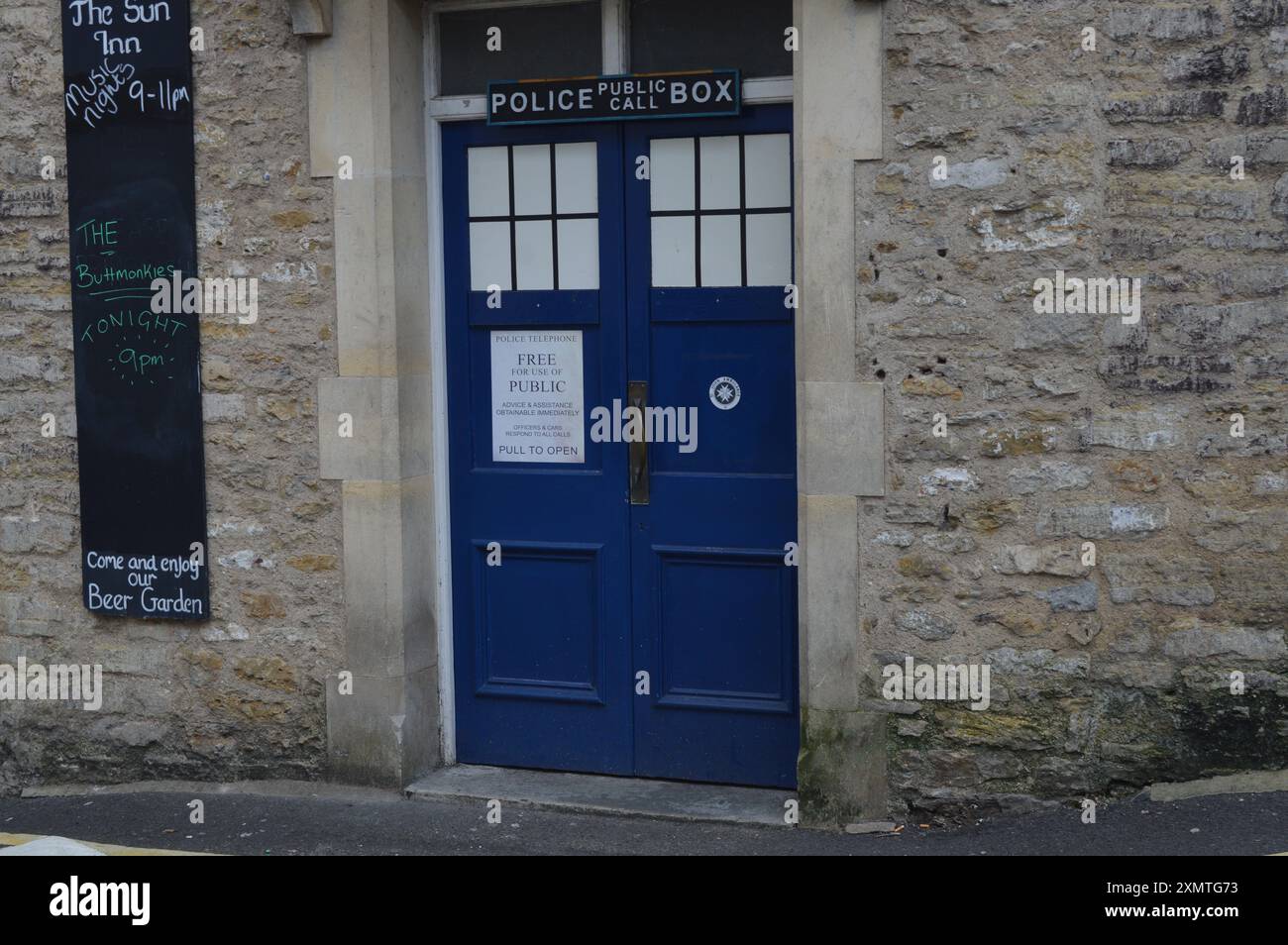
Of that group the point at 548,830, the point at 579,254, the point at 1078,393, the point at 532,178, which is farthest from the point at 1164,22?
the point at 548,830

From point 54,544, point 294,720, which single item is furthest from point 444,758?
point 54,544

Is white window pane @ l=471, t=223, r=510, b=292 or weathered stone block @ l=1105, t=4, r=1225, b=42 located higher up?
weathered stone block @ l=1105, t=4, r=1225, b=42

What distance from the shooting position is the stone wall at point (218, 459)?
6035 mm

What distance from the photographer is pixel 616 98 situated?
19.0ft

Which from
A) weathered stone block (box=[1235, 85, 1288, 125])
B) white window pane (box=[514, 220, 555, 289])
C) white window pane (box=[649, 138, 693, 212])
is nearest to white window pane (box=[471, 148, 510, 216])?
white window pane (box=[514, 220, 555, 289])

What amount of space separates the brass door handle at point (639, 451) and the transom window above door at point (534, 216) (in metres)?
0.45

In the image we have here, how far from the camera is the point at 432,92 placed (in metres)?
6.10

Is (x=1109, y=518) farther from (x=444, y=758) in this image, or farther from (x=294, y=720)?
(x=294, y=720)

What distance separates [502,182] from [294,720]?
7.64 ft

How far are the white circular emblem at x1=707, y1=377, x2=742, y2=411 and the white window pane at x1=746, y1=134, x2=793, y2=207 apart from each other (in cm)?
67

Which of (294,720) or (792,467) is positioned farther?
(294,720)

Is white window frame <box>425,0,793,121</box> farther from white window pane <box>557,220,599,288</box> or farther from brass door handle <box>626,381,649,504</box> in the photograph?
brass door handle <box>626,381,649,504</box>

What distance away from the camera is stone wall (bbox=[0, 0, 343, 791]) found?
6035mm

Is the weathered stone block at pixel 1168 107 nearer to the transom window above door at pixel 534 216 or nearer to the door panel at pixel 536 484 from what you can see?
the door panel at pixel 536 484
